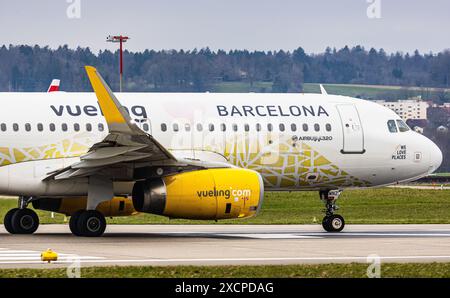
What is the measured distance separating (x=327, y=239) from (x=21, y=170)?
798cm

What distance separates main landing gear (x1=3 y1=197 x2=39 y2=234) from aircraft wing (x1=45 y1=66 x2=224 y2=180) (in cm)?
239

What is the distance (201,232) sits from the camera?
1385 inches

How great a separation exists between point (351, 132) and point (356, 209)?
58.9ft

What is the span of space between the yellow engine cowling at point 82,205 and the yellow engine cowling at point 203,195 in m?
3.07

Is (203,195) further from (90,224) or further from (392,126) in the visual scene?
(392,126)

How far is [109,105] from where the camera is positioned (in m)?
27.9

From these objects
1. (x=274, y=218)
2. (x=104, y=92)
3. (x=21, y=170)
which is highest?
(x=104, y=92)

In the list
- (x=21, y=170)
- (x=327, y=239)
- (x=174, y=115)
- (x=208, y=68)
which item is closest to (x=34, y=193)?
(x=21, y=170)

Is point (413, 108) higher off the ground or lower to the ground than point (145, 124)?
lower

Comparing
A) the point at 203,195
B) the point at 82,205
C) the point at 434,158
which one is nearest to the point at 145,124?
the point at 82,205
